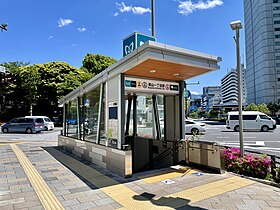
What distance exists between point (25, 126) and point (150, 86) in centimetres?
1783

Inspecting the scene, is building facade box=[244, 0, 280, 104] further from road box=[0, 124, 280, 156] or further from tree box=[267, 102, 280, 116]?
road box=[0, 124, 280, 156]

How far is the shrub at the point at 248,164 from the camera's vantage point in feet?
16.7

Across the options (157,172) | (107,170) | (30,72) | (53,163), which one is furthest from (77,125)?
(30,72)

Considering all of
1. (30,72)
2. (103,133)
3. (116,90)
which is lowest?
(103,133)

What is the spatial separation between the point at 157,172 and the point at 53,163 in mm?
3696

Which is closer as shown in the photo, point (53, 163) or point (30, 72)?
point (53, 163)

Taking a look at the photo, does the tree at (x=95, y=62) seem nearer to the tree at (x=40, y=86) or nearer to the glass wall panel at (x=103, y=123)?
the tree at (x=40, y=86)

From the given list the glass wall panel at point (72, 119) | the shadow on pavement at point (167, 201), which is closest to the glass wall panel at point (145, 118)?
the glass wall panel at point (72, 119)

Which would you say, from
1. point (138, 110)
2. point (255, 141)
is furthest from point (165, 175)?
point (255, 141)

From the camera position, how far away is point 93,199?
4.09 m

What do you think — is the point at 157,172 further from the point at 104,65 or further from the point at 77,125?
the point at 104,65

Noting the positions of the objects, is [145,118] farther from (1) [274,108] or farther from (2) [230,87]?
(2) [230,87]

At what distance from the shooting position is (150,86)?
640cm

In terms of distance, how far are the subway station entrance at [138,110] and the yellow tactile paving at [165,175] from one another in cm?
48
